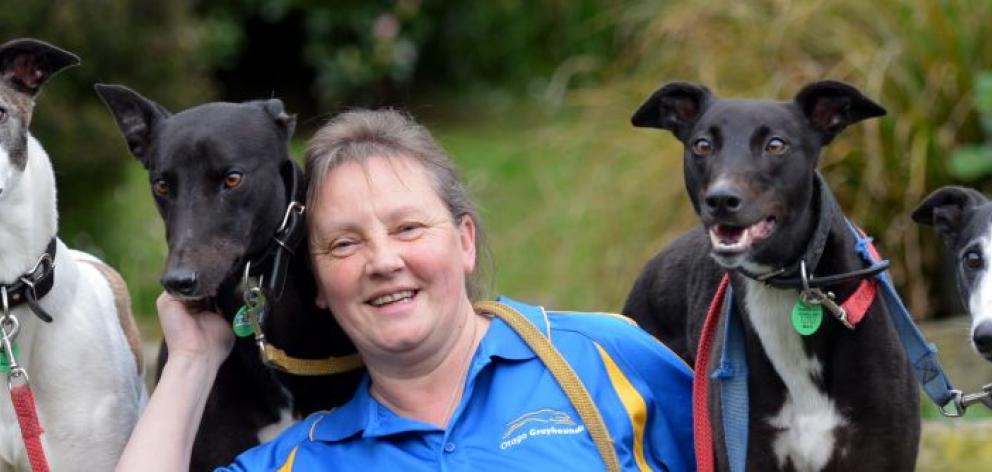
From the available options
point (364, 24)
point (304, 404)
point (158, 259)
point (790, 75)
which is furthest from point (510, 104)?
point (304, 404)

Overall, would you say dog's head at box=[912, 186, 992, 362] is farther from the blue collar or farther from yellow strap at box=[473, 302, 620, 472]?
the blue collar

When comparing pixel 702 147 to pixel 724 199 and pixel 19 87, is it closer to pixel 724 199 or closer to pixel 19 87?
pixel 724 199

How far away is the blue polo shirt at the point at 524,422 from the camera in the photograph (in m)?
3.63

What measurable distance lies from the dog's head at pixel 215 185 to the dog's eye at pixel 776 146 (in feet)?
3.60

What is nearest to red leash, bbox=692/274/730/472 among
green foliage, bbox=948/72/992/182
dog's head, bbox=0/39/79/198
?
dog's head, bbox=0/39/79/198

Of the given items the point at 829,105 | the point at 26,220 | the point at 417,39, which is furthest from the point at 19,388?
the point at 417,39

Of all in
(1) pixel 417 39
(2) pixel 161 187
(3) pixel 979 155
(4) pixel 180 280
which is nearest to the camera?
(4) pixel 180 280

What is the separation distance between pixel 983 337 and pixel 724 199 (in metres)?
0.64

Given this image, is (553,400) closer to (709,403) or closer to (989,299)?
(709,403)

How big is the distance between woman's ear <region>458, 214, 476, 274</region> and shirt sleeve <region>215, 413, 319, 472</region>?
20.5 inches

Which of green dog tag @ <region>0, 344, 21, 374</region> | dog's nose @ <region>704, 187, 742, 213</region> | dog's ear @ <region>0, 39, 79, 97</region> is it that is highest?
dog's ear @ <region>0, 39, 79, 97</region>

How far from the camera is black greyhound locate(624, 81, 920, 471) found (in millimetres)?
3553

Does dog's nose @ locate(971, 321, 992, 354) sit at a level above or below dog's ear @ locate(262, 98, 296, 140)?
below

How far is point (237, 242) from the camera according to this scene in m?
3.58
